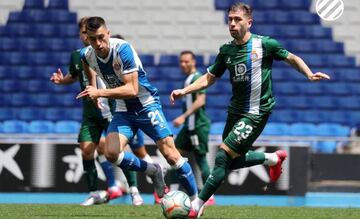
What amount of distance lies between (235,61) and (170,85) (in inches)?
371

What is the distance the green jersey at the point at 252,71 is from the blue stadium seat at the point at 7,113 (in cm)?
960

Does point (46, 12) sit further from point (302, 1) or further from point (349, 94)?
point (349, 94)

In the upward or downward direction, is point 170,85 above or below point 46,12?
below

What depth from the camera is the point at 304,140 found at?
43.2 feet

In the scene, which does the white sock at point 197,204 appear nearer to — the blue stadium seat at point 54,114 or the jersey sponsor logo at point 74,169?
the jersey sponsor logo at point 74,169

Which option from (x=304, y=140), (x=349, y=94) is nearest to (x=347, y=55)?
(x=349, y=94)

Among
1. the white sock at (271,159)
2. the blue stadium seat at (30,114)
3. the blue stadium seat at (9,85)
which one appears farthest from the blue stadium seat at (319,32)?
the white sock at (271,159)

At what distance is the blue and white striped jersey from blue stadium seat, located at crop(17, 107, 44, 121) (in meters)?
8.68

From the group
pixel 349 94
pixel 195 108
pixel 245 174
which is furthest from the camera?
pixel 349 94

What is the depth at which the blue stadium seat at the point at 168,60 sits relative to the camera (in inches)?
680

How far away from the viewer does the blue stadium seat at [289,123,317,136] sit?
16156 millimetres

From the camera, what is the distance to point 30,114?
16.7 meters

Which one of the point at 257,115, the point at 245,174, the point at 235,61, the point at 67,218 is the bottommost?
the point at 245,174

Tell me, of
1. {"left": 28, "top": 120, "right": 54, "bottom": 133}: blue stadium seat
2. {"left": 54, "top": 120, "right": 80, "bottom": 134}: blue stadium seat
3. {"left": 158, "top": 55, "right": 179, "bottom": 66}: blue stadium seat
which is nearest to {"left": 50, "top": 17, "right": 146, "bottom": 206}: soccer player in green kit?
{"left": 54, "top": 120, "right": 80, "bottom": 134}: blue stadium seat
